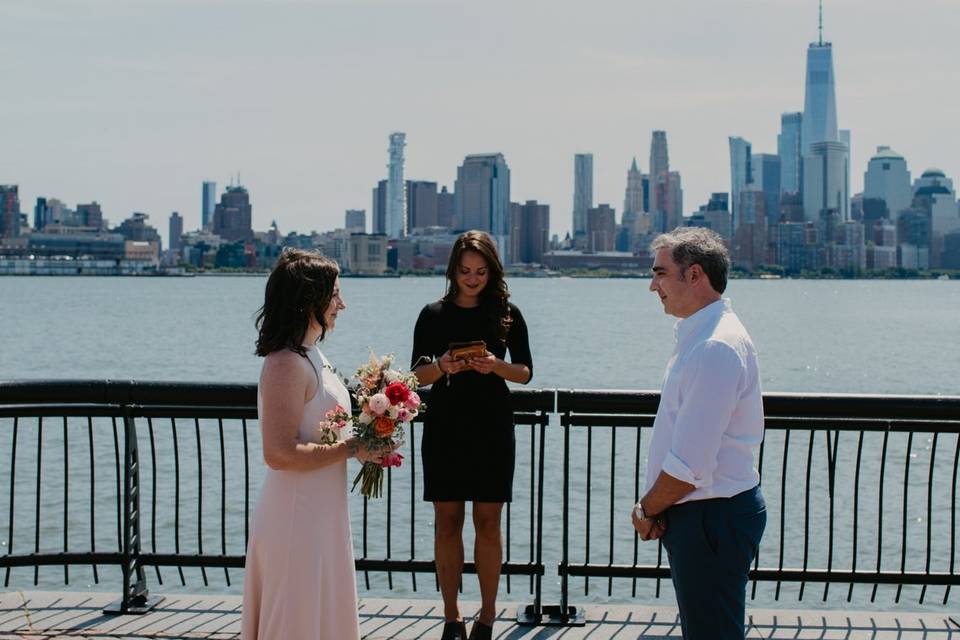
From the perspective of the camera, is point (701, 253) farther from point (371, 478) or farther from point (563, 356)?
point (563, 356)

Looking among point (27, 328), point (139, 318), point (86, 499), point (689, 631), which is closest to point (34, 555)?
point (689, 631)

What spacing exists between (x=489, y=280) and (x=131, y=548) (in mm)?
2683

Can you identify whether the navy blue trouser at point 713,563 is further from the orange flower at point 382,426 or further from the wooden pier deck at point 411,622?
the wooden pier deck at point 411,622

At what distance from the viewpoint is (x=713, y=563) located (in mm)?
4684

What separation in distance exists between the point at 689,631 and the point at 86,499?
14.6 metres

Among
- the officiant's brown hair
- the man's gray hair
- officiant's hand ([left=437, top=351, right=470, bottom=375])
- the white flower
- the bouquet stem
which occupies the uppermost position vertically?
the man's gray hair

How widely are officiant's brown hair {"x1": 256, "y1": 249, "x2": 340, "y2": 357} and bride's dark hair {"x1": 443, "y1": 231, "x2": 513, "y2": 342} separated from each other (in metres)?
1.49

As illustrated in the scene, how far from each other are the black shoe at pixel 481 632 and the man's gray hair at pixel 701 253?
2599 millimetres

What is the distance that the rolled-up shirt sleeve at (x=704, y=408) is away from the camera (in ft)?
14.8

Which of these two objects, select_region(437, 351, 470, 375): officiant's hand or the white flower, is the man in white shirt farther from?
select_region(437, 351, 470, 375): officiant's hand

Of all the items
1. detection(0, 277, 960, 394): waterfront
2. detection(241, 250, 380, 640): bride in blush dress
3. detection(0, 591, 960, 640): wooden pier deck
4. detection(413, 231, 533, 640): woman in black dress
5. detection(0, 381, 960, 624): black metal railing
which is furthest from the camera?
detection(0, 277, 960, 394): waterfront

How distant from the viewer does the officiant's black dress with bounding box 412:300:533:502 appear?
643 cm

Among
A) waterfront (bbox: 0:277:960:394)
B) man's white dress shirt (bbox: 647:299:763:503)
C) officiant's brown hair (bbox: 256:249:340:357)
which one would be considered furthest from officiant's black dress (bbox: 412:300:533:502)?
waterfront (bbox: 0:277:960:394)

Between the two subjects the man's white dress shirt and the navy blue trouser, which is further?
the navy blue trouser
